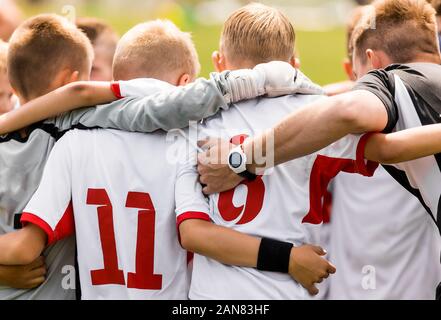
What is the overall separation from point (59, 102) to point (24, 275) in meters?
0.68

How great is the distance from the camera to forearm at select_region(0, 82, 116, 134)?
10.0 feet

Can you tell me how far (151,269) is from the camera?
302 cm

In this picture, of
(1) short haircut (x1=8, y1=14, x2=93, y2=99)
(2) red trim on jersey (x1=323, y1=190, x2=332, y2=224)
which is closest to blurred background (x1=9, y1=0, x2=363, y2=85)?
(1) short haircut (x1=8, y1=14, x2=93, y2=99)

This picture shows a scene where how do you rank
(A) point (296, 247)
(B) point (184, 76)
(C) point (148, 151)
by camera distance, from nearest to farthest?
1. (A) point (296, 247)
2. (C) point (148, 151)
3. (B) point (184, 76)

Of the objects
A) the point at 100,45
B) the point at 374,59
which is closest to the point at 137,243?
the point at 374,59

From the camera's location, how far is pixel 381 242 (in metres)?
3.16

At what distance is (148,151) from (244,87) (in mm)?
448

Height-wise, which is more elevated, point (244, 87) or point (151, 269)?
point (244, 87)

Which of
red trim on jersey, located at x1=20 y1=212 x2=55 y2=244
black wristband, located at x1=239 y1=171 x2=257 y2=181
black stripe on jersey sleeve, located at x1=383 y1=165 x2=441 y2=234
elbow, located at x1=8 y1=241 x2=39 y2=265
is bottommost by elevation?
elbow, located at x1=8 y1=241 x2=39 y2=265

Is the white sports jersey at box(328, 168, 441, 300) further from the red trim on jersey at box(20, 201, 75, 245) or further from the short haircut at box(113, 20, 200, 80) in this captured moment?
the red trim on jersey at box(20, 201, 75, 245)

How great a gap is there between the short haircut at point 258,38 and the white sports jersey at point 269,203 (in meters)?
0.22

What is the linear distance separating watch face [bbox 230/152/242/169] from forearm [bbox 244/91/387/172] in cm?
6
